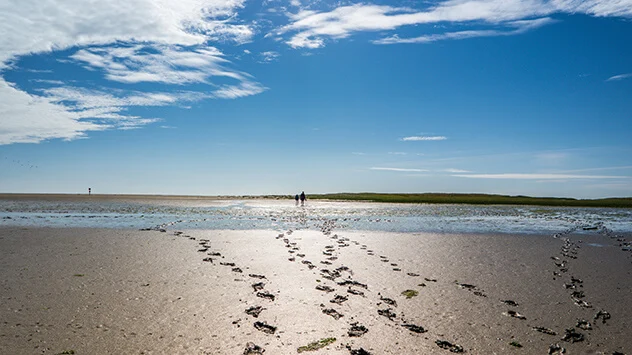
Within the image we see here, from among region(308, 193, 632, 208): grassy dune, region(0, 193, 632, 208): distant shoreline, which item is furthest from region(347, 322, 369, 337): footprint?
region(308, 193, 632, 208): grassy dune

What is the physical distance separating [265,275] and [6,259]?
936 cm

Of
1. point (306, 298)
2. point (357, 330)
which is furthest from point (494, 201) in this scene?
point (357, 330)

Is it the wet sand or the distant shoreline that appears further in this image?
the distant shoreline

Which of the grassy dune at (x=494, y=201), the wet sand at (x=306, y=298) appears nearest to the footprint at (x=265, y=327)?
the wet sand at (x=306, y=298)

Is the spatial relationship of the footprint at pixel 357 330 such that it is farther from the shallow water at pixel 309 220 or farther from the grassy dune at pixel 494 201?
the grassy dune at pixel 494 201

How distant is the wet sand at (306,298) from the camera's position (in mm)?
7492

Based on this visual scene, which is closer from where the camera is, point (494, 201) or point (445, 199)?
point (494, 201)

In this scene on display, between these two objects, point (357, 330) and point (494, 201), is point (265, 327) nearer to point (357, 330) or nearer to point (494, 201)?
point (357, 330)

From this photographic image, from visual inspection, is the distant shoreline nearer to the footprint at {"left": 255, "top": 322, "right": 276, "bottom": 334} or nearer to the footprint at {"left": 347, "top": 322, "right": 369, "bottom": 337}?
the footprint at {"left": 347, "top": 322, "right": 369, "bottom": 337}

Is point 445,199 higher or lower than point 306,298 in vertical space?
higher

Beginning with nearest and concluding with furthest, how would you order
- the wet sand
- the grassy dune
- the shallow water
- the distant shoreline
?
1. the wet sand
2. the shallow water
3. the grassy dune
4. the distant shoreline

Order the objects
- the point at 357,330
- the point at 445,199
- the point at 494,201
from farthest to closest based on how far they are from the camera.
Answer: the point at 445,199 → the point at 494,201 → the point at 357,330

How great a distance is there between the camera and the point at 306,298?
1017 centimetres

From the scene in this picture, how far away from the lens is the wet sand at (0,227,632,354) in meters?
7.49
